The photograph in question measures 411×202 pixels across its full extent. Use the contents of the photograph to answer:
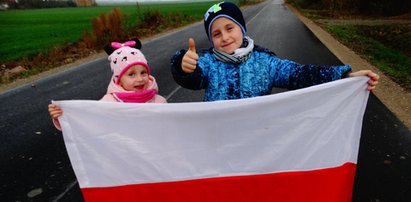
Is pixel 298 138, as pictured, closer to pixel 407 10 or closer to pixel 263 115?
pixel 263 115

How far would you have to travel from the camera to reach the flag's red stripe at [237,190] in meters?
2.20

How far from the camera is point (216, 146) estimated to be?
2.17m

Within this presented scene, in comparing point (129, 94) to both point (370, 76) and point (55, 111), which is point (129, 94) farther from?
point (370, 76)

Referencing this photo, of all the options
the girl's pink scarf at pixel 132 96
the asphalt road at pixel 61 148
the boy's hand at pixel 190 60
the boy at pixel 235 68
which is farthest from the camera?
the asphalt road at pixel 61 148

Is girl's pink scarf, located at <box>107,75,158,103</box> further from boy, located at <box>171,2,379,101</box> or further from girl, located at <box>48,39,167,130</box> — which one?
boy, located at <box>171,2,379,101</box>

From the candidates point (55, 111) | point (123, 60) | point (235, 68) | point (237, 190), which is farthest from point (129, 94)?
point (237, 190)

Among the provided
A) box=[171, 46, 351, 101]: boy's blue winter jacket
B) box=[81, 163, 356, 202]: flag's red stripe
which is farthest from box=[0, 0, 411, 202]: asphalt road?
box=[171, 46, 351, 101]: boy's blue winter jacket

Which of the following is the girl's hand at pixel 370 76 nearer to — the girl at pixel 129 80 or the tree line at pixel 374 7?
the girl at pixel 129 80

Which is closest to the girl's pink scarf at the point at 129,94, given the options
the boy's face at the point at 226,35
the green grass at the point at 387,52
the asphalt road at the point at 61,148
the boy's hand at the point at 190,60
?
the boy's hand at the point at 190,60

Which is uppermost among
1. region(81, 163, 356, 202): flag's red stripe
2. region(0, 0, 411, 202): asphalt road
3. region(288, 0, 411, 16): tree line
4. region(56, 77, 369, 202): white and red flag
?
region(56, 77, 369, 202): white and red flag

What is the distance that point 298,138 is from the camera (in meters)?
2.20

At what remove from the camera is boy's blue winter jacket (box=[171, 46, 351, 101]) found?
2285 mm

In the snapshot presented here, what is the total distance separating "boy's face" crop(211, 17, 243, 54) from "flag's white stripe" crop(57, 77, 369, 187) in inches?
16.0

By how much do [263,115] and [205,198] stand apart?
2.08 ft
